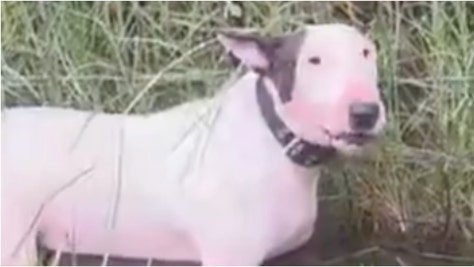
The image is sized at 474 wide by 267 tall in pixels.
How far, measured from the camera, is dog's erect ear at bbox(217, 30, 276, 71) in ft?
3.49

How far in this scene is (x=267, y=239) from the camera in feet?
3.50

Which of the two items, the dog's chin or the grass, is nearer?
the dog's chin

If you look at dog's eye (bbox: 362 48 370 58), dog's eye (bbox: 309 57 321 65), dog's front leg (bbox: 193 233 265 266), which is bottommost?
dog's front leg (bbox: 193 233 265 266)

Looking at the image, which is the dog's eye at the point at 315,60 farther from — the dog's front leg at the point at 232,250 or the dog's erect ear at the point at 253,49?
the dog's front leg at the point at 232,250

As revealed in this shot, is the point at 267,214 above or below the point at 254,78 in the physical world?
below

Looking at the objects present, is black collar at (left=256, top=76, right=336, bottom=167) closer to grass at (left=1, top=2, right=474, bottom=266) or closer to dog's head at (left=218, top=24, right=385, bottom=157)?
dog's head at (left=218, top=24, right=385, bottom=157)

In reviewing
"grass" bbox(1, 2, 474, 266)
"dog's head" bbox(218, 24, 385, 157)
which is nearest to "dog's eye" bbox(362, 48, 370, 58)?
"dog's head" bbox(218, 24, 385, 157)

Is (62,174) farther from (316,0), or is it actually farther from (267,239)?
(316,0)

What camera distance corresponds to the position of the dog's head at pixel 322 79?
1.01 metres

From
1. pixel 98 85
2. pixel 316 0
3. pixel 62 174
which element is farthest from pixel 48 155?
pixel 316 0

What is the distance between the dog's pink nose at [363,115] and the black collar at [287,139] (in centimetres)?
5

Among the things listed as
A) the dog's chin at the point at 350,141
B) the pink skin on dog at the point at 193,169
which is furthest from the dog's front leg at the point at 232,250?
the dog's chin at the point at 350,141

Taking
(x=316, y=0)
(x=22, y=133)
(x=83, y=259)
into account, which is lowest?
(x=83, y=259)

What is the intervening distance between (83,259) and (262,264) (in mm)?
159
